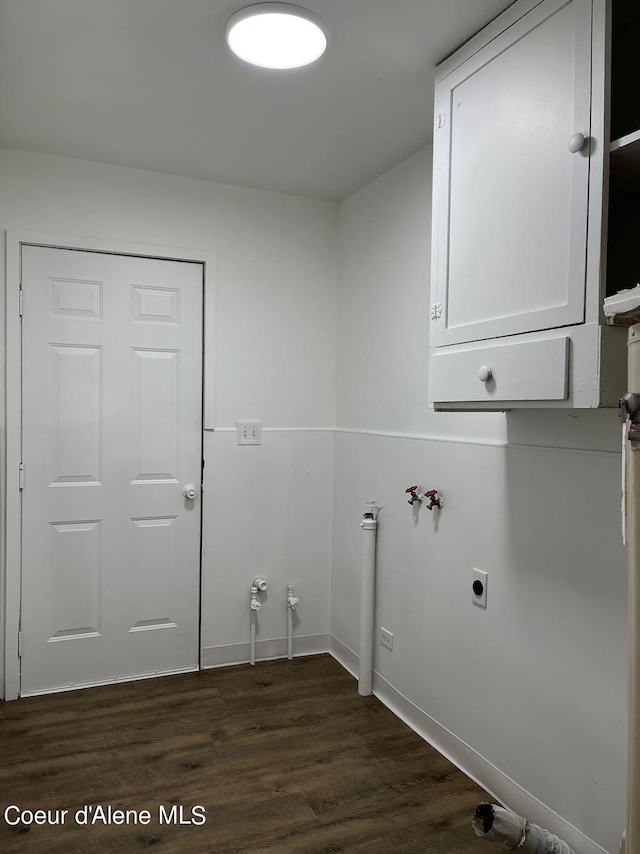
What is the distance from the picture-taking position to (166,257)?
2965mm

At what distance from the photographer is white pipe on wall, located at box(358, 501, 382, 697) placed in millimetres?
2807

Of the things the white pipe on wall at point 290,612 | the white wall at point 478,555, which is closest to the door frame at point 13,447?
the white pipe on wall at point 290,612

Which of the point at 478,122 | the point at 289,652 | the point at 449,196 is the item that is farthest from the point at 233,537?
the point at 478,122

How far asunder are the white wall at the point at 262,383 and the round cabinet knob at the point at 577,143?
6.47 ft

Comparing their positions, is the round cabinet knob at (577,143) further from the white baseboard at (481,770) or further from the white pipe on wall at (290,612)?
the white pipe on wall at (290,612)

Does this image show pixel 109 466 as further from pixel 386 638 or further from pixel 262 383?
pixel 386 638

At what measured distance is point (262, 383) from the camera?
3.19 meters

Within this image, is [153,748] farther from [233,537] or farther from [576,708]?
[576,708]

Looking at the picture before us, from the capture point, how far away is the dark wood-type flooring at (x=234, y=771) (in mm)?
1865

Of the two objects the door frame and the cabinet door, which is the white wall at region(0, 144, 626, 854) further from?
the cabinet door

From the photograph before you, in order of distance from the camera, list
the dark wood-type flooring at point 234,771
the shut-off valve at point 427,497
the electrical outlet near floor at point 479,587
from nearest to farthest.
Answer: the dark wood-type flooring at point 234,771 < the electrical outlet near floor at point 479,587 < the shut-off valve at point 427,497

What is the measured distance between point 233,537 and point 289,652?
68cm

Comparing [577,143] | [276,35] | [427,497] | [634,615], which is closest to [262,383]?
[427,497]

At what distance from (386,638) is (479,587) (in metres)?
0.77
